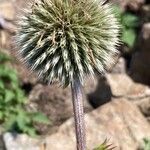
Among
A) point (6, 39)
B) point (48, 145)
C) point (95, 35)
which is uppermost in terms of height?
point (95, 35)

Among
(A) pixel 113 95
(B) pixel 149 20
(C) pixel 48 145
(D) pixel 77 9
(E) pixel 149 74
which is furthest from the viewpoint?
(B) pixel 149 20

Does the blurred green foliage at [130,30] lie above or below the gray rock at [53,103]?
above

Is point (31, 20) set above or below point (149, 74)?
above

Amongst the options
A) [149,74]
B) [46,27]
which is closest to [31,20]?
[46,27]

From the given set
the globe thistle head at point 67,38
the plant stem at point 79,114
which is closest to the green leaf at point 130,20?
the globe thistle head at point 67,38

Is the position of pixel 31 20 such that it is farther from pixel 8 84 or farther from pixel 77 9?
pixel 8 84

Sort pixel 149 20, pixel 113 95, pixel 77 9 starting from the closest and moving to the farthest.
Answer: pixel 77 9 → pixel 113 95 → pixel 149 20

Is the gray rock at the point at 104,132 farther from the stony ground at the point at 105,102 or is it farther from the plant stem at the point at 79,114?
the plant stem at the point at 79,114
